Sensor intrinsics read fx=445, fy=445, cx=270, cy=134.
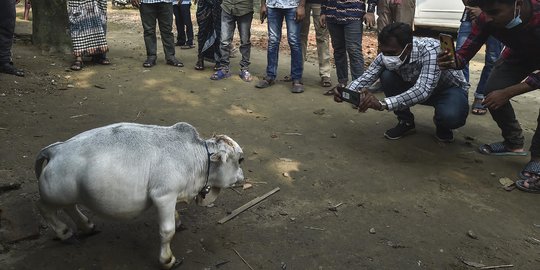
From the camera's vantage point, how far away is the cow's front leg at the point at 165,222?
7.61 ft

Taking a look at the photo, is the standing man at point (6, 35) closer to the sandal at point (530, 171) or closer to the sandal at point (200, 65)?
the sandal at point (200, 65)

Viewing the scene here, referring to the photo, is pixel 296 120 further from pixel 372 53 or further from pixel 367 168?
pixel 372 53

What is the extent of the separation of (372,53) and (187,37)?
378 centimetres

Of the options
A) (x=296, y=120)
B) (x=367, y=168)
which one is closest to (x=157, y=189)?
(x=367, y=168)

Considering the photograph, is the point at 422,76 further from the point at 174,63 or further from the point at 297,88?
the point at 174,63

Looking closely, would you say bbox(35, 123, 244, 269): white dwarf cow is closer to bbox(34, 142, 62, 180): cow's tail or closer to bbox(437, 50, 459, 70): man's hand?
bbox(34, 142, 62, 180): cow's tail

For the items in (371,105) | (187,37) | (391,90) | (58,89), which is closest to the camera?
(371,105)

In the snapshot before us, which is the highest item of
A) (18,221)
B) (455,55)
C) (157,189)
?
(455,55)

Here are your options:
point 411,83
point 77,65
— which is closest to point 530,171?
point 411,83

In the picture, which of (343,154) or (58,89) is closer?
(343,154)

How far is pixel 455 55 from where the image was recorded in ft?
13.1

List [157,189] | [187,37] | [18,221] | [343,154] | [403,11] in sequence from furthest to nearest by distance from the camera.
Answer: [187,37] → [403,11] → [343,154] → [18,221] → [157,189]

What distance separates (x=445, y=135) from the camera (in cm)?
455

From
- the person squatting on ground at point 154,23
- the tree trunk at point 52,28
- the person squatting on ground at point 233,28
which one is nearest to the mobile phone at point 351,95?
the person squatting on ground at point 233,28
